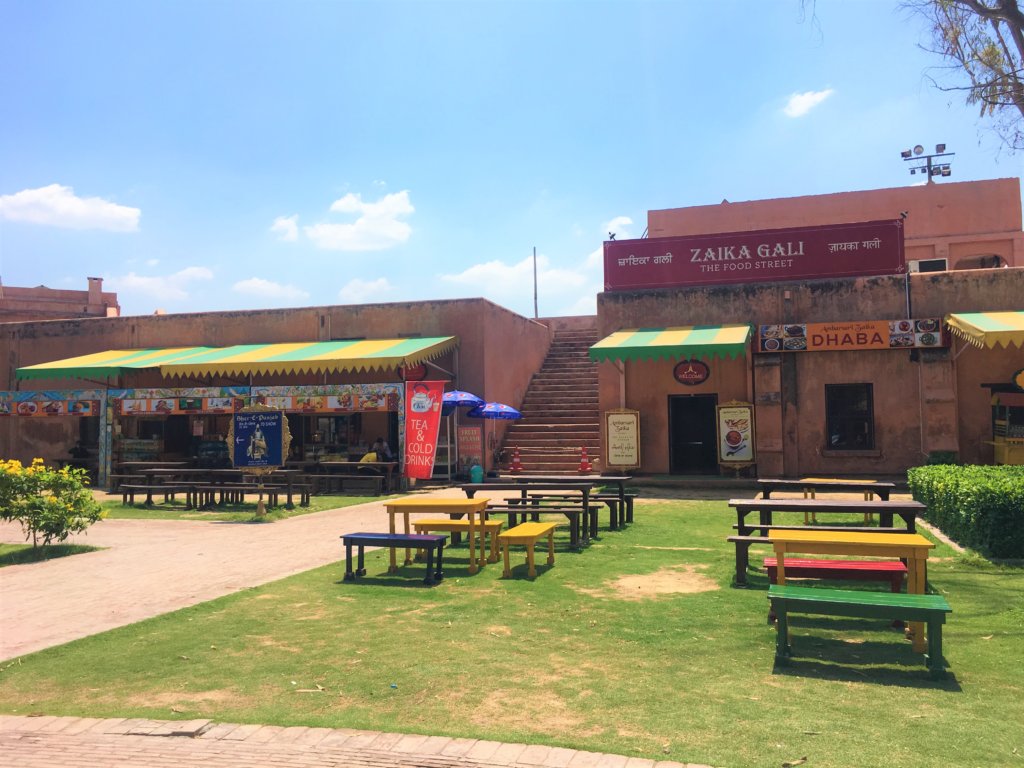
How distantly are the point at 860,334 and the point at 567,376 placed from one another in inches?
432

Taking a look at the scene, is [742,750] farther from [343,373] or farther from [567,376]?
[567,376]

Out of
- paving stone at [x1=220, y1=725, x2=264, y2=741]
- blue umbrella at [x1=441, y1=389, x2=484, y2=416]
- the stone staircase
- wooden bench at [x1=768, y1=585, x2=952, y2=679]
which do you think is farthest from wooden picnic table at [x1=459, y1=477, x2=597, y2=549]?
the stone staircase

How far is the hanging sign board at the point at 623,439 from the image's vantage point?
755 inches

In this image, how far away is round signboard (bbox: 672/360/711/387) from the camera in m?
19.3

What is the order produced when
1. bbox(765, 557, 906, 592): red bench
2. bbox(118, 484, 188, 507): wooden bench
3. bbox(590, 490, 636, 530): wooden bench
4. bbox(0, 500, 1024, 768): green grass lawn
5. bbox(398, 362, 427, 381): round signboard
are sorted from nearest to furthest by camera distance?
1. bbox(0, 500, 1024, 768): green grass lawn
2. bbox(765, 557, 906, 592): red bench
3. bbox(590, 490, 636, 530): wooden bench
4. bbox(118, 484, 188, 507): wooden bench
5. bbox(398, 362, 427, 381): round signboard

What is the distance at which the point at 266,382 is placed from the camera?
23.0 m

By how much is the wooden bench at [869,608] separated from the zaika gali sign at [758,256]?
15.1 meters

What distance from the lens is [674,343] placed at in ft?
56.9

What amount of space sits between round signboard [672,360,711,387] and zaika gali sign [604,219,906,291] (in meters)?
2.02

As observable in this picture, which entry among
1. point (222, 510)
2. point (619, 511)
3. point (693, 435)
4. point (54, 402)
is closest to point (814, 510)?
point (619, 511)

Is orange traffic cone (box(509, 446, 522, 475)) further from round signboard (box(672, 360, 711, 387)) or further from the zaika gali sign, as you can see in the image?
the zaika gali sign

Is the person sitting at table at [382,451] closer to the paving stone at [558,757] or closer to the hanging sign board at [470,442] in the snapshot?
the hanging sign board at [470,442]

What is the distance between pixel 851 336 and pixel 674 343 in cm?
422

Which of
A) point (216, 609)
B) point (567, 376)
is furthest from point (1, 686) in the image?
point (567, 376)
